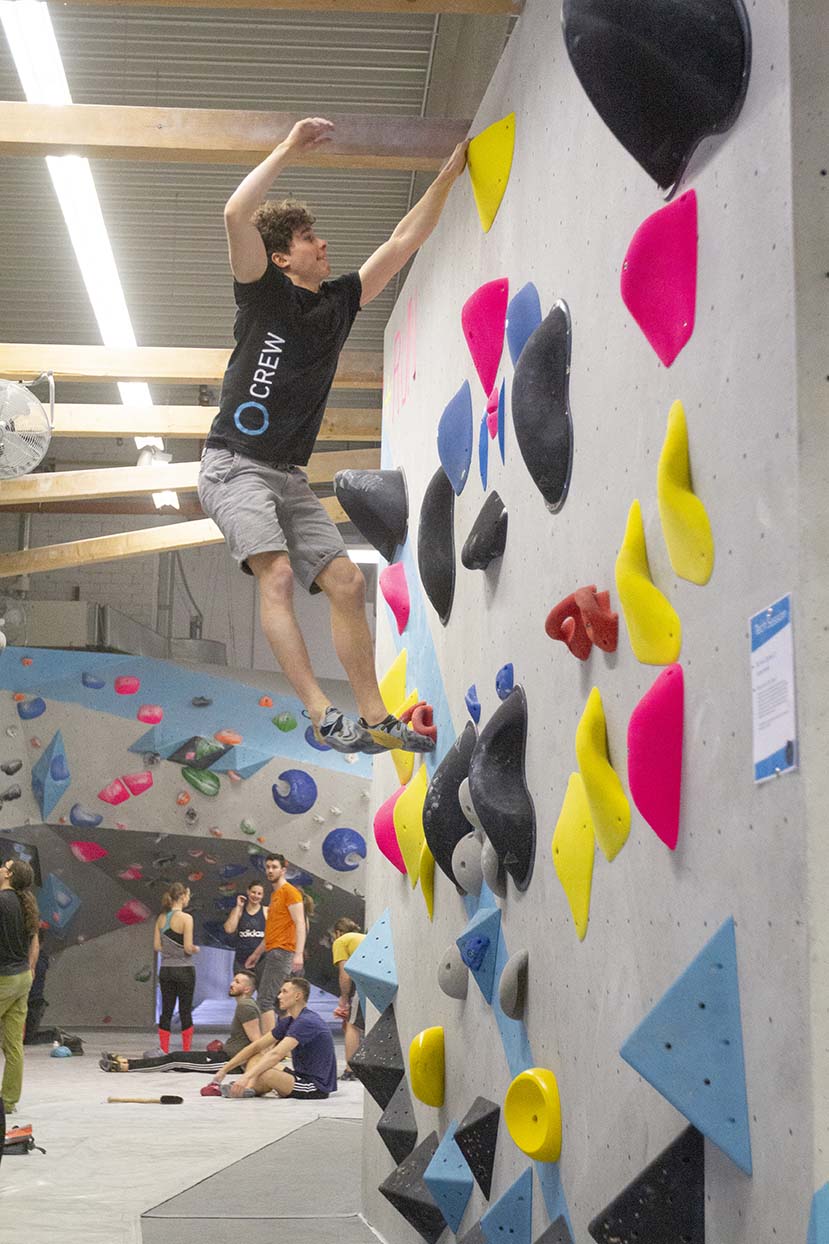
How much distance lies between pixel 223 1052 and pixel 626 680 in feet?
29.6

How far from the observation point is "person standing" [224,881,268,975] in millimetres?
11094

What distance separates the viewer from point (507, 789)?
3.06 meters

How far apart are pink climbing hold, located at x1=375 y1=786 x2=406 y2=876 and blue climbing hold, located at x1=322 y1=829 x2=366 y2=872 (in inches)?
280

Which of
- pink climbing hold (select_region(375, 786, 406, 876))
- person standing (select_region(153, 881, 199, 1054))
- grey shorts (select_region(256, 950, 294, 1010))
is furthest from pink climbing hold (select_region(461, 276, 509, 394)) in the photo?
person standing (select_region(153, 881, 199, 1054))

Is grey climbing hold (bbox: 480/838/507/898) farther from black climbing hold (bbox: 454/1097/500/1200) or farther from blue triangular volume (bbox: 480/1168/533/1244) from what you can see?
blue triangular volume (bbox: 480/1168/533/1244)

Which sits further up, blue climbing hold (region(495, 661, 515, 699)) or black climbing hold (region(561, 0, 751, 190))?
black climbing hold (region(561, 0, 751, 190))

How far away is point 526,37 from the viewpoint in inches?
132

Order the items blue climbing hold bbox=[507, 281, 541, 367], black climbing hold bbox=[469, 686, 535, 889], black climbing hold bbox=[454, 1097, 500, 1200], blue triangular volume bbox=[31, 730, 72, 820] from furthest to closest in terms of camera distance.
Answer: blue triangular volume bbox=[31, 730, 72, 820] < black climbing hold bbox=[454, 1097, 500, 1200] < blue climbing hold bbox=[507, 281, 541, 367] < black climbing hold bbox=[469, 686, 535, 889]

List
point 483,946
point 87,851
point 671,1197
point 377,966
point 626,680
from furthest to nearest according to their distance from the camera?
1. point 87,851
2. point 377,966
3. point 483,946
4. point 626,680
5. point 671,1197

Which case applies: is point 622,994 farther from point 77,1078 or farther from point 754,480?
point 77,1078

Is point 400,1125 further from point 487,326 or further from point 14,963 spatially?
point 14,963

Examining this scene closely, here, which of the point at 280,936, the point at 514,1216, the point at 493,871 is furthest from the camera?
the point at 280,936

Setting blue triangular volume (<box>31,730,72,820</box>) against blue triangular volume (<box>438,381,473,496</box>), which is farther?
blue triangular volume (<box>31,730,72,820</box>)

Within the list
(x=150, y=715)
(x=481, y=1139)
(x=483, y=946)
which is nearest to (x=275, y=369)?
(x=483, y=946)
